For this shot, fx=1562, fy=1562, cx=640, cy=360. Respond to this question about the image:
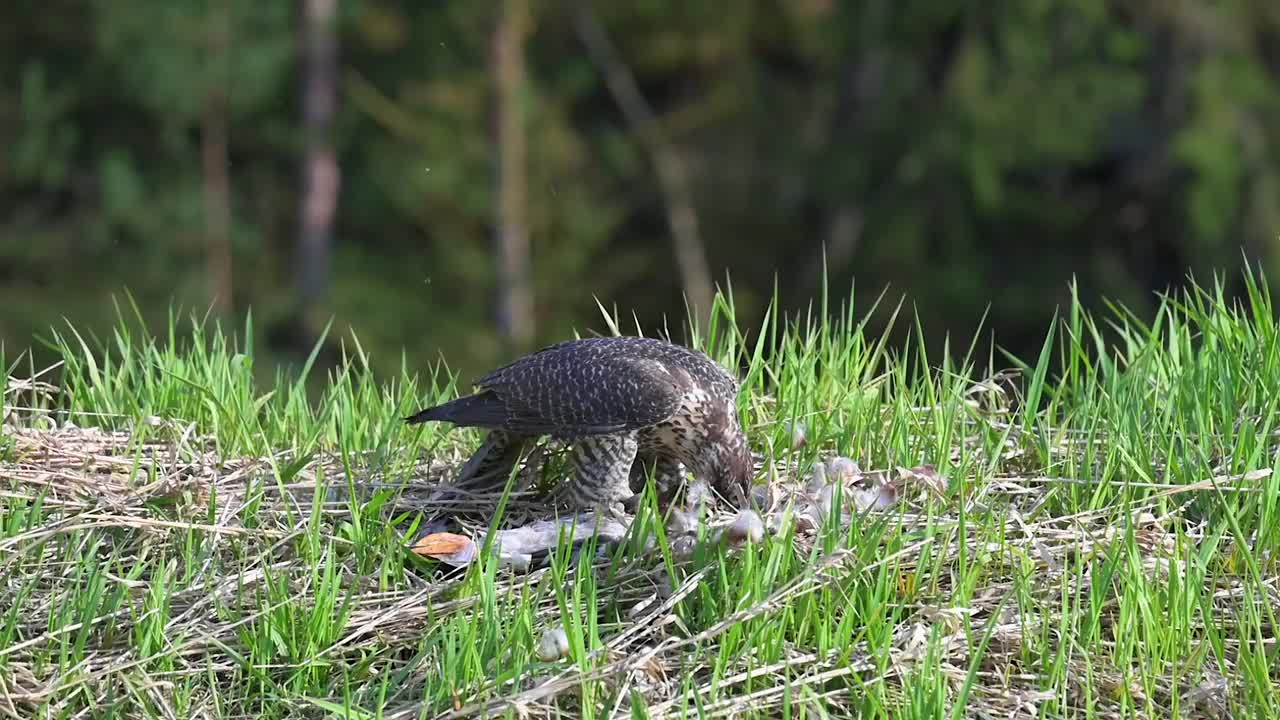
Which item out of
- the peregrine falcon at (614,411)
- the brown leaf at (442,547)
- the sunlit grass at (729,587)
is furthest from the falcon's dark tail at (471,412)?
the brown leaf at (442,547)

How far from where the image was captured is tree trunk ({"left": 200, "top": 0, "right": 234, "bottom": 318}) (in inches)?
558

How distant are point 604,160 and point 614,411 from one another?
1354 centimetres

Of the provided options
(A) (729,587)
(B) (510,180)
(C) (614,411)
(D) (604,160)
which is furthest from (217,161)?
(A) (729,587)

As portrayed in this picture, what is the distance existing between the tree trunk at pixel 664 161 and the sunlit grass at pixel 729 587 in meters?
12.3

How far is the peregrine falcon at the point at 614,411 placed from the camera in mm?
3287

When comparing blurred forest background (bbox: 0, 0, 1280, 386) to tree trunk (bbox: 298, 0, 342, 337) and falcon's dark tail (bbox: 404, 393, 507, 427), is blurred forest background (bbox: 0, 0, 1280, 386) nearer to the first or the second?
tree trunk (bbox: 298, 0, 342, 337)

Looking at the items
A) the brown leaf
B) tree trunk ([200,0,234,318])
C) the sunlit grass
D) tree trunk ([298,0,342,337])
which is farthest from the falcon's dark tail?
tree trunk ([200,0,234,318])

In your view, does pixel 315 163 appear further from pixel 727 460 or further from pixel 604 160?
pixel 727 460

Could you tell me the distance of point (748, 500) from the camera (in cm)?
338

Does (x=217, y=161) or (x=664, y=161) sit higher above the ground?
(x=217, y=161)

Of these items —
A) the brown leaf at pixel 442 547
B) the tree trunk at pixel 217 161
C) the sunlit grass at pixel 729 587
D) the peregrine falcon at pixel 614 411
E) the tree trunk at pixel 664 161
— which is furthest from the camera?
the tree trunk at pixel 664 161

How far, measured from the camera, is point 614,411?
3275 millimetres

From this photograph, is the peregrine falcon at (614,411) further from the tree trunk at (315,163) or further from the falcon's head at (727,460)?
the tree trunk at (315,163)

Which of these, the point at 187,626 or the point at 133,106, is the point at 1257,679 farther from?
the point at 133,106
